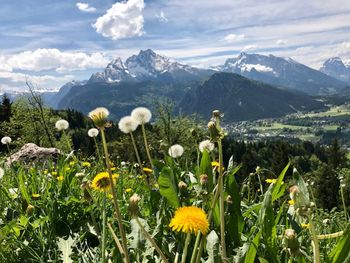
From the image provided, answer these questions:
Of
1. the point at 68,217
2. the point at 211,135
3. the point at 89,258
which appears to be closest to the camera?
the point at 211,135

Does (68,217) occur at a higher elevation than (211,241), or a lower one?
lower

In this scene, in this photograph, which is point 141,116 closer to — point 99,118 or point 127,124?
point 127,124

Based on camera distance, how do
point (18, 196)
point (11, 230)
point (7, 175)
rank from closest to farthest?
point (11, 230) → point (18, 196) → point (7, 175)

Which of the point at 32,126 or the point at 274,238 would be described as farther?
the point at 32,126

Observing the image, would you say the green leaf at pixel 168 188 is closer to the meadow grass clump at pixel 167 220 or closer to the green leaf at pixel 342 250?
the meadow grass clump at pixel 167 220

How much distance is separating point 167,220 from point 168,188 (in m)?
0.32

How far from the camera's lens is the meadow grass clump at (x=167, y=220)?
6.14 feet

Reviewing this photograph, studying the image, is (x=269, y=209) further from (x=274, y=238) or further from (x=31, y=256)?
(x=31, y=256)

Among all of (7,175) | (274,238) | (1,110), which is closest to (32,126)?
(1,110)

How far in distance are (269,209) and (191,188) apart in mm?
1249

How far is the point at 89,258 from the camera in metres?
2.91

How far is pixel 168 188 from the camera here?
2988 mm

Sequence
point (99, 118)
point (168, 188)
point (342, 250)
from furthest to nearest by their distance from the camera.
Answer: point (168, 188) → point (342, 250) → point (99, 118)

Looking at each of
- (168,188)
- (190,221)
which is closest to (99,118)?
(190,221)
